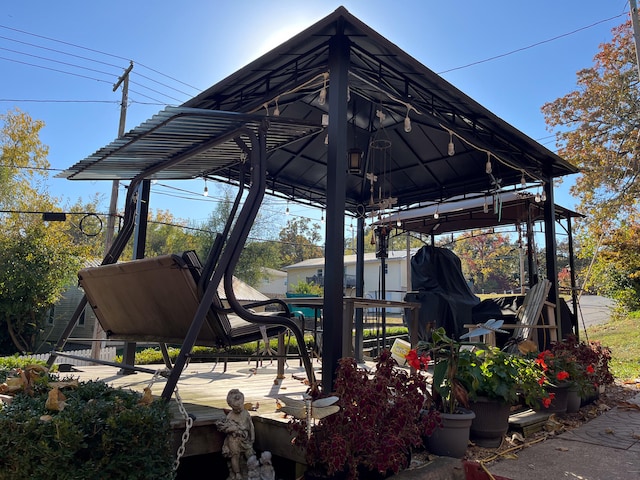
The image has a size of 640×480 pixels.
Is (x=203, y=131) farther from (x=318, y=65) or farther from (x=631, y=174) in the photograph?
(x=631, y=174)

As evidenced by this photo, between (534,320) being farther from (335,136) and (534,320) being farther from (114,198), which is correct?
(114,198)

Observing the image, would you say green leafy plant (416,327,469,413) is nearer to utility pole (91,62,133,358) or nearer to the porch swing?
the porch swing

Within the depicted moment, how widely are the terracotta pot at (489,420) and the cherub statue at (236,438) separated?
1.51 meters

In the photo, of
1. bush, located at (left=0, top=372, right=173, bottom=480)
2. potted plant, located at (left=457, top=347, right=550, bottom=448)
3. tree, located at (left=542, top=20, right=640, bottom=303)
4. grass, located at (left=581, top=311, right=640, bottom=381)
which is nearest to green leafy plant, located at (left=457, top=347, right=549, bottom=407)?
potted plant, located at (left=457, top=347, right=550, bottom=448)

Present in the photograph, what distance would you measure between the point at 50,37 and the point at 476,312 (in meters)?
13.1

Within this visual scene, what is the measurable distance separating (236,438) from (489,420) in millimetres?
1687

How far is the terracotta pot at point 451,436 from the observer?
2615mm

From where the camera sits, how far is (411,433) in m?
2.25

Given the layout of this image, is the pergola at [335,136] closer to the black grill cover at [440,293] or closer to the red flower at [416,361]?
the red flower at [416,361]

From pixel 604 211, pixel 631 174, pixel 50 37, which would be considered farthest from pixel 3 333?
pixel 631 174

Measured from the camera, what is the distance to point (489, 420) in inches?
116

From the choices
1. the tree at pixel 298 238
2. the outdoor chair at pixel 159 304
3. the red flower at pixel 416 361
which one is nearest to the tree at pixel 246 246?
the tree at pixel 298 238

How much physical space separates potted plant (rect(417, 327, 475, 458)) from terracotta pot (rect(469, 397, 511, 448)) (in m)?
0.15

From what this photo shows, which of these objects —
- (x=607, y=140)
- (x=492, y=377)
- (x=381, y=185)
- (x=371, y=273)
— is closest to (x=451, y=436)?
(x=492, y=377)
